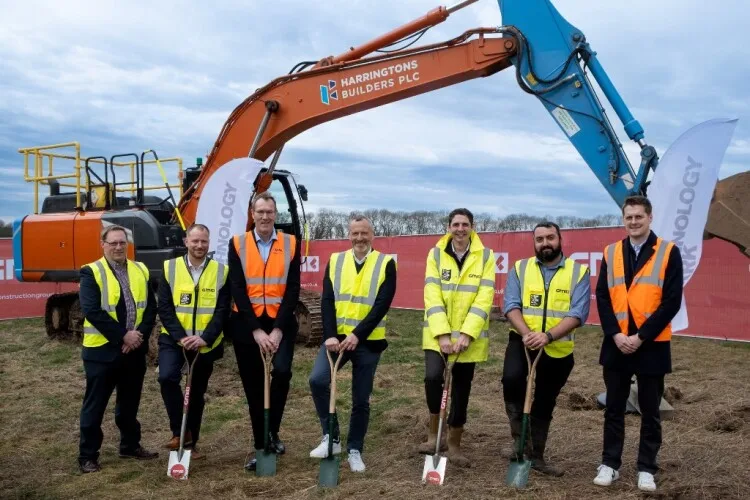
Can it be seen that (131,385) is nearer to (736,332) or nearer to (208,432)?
(208,432)

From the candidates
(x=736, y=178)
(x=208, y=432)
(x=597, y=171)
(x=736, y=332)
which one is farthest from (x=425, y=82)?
(x=736, y=332)

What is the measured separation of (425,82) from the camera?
8500 millimetres

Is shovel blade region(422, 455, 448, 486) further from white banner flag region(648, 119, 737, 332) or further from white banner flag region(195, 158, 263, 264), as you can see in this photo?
white banner flag region(195, 158, 263, 264)

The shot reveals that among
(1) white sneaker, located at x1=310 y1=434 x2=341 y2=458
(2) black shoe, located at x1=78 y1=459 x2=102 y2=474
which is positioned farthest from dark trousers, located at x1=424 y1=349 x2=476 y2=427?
(2) black shoe, located at x1=78 y1=459 x2=102 y2=474

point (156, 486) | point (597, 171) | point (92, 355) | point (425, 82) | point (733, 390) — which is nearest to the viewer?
point (156, 486)

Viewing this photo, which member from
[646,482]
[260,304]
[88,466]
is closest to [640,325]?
[646,482]

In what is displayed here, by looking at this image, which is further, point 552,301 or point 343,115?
point 343,115

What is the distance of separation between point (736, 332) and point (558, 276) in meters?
8.19

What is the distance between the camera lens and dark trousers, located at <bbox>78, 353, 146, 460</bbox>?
211 inches

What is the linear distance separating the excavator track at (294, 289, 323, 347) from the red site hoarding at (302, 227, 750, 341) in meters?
5.39

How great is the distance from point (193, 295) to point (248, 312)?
1.65ft

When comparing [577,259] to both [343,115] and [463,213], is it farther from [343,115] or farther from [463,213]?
[463,213]

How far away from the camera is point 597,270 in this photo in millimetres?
13406

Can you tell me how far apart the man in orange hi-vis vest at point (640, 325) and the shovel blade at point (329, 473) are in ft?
5.75
